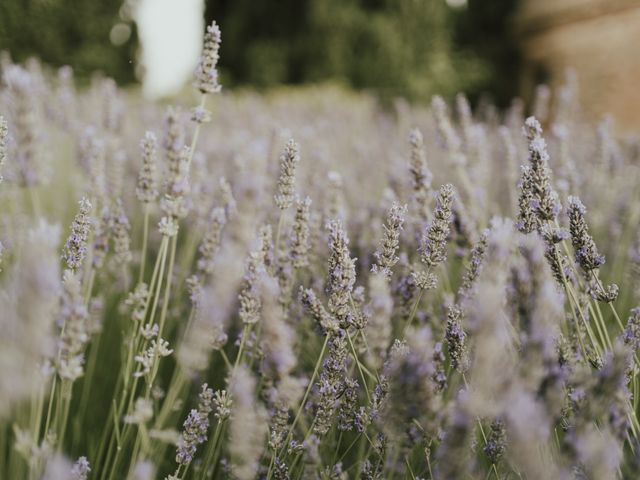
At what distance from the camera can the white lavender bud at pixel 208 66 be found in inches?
52.6

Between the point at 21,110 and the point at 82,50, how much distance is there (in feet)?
37.0

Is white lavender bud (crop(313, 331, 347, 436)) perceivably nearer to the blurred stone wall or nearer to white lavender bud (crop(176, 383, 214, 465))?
white lavender bud (crop(176, 383, 214, 465))

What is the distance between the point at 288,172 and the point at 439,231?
35 cm

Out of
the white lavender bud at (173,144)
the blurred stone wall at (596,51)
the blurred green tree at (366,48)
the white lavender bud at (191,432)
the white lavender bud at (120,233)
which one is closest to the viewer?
the white lavender bud at (191,432)

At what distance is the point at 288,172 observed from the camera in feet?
4.50

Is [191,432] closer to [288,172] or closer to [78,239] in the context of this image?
[78,239]

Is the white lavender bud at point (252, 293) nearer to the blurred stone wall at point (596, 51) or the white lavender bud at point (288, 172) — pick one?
the white lavender bud at point (288, 172)

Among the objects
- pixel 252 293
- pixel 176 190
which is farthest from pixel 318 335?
pixel 176 190

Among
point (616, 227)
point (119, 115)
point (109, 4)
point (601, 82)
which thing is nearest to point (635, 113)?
point (601, 82)

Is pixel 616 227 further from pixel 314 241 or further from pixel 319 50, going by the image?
pixel 319 50

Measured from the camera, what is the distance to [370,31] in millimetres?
9750

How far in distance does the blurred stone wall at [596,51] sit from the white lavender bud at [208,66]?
685 centimetres

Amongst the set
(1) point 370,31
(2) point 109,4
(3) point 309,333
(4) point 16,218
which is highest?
(2) point 109,4

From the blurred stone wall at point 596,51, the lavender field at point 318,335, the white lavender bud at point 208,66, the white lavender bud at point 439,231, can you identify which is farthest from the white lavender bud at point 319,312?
the blurred stone wall at point 596,51
